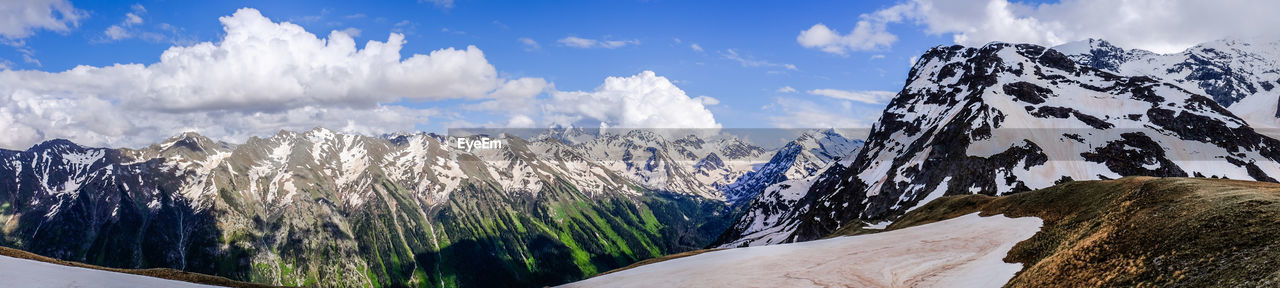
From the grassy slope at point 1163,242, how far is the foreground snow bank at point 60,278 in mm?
42047

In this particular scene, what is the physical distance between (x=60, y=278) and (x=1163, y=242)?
162ft

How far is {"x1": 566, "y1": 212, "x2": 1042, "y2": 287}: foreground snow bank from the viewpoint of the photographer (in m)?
28.5

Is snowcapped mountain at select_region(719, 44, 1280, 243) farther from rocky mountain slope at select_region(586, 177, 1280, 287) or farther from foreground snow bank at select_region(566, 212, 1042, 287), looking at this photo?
foreground snow bank at select_region(566, 212, 1042, 287)

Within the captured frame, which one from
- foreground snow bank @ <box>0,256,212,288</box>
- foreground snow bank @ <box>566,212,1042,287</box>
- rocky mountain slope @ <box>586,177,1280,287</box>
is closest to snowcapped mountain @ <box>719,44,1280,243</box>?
rocky mountain slope @ <box>586,177,1280,287</box>

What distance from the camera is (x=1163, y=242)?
23.4m

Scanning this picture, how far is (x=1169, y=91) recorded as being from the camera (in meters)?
198

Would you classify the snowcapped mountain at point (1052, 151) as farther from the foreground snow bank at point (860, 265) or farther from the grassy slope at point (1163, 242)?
the grassy slope at point (1163, 242)

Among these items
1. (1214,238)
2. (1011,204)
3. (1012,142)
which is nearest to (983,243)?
(1214,238)

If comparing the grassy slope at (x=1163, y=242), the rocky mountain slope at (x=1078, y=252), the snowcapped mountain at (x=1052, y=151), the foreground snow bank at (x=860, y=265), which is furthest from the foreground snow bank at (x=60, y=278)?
the snowcapped mountain at (x=1052, y=151)

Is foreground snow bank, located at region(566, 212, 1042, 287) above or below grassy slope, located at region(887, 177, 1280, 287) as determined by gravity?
below

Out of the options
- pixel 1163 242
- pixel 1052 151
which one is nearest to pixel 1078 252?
pixel 1163 242

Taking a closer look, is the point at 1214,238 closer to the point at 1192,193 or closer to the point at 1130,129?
the point at 1192,193

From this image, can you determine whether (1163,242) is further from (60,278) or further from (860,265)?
(60,278)

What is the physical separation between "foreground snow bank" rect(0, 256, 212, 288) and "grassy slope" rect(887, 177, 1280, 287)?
4205cm
